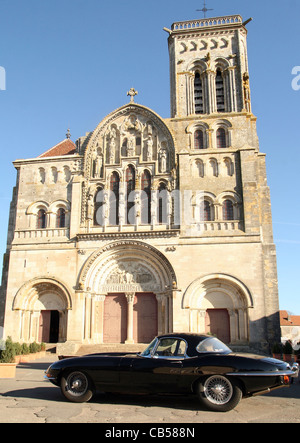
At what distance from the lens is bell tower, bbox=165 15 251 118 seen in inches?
1119

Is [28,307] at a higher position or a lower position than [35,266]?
lower

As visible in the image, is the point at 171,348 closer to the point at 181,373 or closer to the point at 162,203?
the point at 181,373

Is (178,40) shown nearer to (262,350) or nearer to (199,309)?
(199,309)

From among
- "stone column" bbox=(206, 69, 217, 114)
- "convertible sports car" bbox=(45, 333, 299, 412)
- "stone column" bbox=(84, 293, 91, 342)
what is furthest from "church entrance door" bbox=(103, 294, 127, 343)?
"convertible sports car" bbox=(45, 333, 299, 412)

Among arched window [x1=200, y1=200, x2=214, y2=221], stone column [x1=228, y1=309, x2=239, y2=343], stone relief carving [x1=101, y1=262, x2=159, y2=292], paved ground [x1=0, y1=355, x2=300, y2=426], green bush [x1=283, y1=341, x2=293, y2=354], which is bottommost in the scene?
paved ground [x1=0, y1=355, x2=300, y2=426]

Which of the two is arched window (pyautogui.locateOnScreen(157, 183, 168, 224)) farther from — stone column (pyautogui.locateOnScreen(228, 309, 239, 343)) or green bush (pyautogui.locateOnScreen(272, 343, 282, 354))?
green bush (pyautogui.locateOnScreen(272, 343, 282, 354))

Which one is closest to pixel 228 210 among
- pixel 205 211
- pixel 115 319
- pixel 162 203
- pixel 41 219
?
pixel 205 211

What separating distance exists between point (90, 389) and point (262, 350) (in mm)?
15572

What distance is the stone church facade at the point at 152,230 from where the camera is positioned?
2378 cm

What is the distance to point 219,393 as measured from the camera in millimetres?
7980

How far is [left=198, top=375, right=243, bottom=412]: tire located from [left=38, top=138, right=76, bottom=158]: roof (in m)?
24.2

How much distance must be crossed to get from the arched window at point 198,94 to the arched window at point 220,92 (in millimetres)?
1175

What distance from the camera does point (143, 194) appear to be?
26.4 metres
